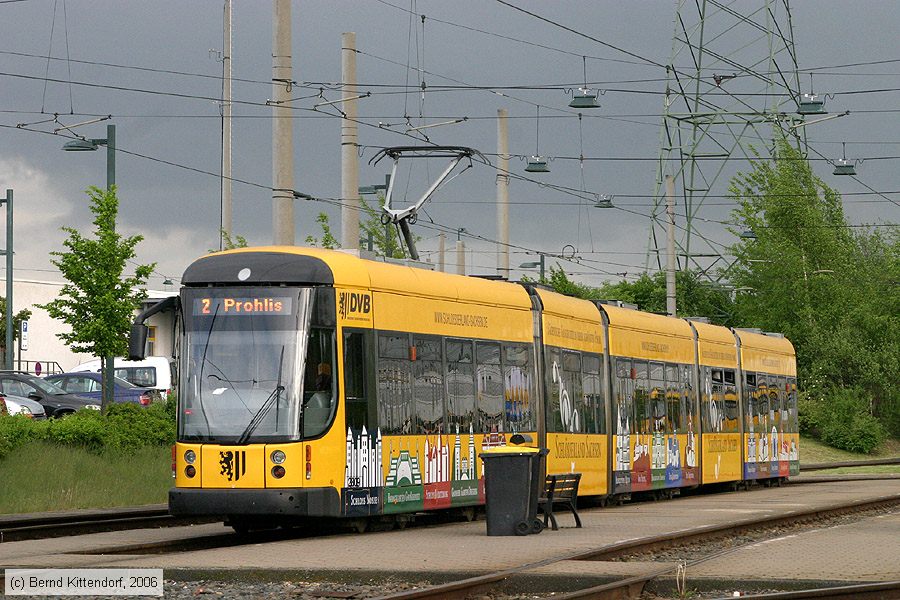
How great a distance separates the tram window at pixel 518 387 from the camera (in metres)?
23.0

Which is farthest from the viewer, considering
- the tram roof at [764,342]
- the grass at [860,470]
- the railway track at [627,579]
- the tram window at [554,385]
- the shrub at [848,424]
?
the shrub at [848,424]

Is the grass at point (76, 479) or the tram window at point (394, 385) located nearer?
the tram window at point (394, 385)

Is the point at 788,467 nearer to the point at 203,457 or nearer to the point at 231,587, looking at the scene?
the point at 203,457

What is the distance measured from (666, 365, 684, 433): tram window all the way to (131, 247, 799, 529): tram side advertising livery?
3736 millimetres

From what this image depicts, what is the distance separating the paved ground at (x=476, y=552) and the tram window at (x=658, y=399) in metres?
6.86

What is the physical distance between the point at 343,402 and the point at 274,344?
1025 mm

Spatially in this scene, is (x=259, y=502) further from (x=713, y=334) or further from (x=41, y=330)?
(x=41, y=330)

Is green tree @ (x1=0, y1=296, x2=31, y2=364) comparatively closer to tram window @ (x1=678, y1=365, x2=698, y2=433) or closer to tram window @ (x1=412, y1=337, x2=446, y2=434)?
tram window @ (x1=678, y1=365, x2=698, y2=433)

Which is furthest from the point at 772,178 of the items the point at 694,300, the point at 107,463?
the point at 107,463

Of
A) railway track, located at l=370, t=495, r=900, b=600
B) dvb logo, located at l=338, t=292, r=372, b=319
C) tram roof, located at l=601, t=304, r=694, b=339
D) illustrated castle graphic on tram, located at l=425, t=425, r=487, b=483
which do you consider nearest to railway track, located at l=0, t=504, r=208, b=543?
illustrated castle graphic on tram, located at l=425, t=425, r=487, b=483

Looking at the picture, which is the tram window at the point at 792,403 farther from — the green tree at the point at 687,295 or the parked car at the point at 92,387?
the green tree at the point at 687,295

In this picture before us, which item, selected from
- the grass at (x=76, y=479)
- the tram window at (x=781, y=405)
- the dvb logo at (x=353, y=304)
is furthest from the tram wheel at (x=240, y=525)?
the tram window at (x=781, y=405)

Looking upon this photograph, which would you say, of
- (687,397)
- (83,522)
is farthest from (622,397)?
(83,522)

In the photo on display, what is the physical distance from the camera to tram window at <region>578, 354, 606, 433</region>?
2633 cm
